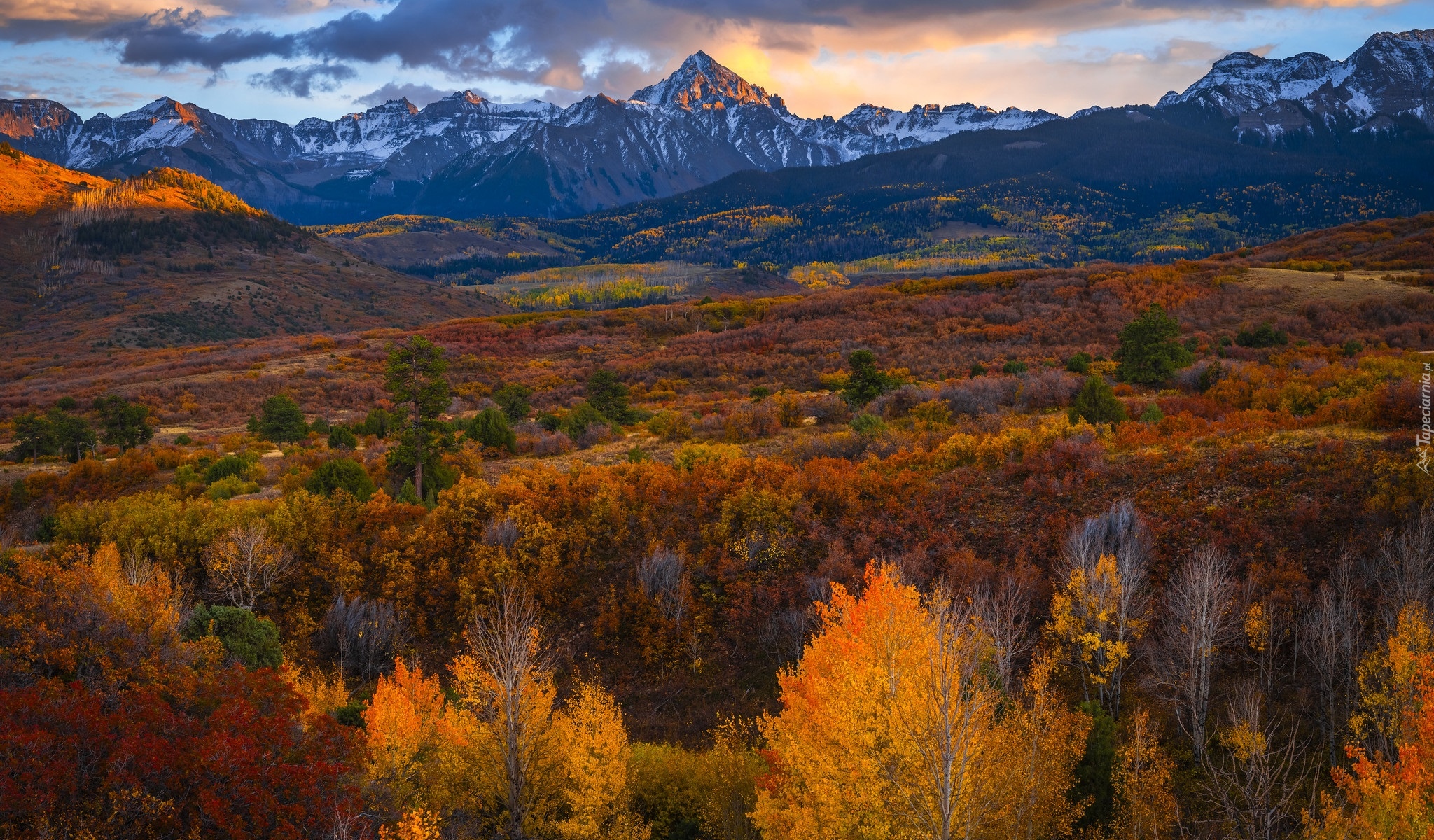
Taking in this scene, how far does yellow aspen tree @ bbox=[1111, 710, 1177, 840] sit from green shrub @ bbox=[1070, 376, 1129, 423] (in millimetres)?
16403

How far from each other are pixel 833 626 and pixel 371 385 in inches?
1991

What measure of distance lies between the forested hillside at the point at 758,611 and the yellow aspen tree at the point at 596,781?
12cm

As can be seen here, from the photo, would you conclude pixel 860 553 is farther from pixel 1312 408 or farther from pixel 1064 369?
pixel 1064 369

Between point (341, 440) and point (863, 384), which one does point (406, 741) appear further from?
point (863, 384)

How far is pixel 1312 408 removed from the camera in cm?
2564

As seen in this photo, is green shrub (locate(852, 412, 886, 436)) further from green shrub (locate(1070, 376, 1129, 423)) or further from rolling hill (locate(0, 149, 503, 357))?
rolling hill (locate(0, 149, 503, 357))

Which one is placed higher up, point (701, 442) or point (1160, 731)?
point (701, 442)

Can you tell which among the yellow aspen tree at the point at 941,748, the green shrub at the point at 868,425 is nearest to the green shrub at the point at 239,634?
the yellow aspen tree at the point at 941,748

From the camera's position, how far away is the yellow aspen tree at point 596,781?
13688mm

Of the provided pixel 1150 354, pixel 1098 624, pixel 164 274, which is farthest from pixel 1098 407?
pixel 164 274

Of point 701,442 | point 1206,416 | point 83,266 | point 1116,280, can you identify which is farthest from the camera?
point 83,266

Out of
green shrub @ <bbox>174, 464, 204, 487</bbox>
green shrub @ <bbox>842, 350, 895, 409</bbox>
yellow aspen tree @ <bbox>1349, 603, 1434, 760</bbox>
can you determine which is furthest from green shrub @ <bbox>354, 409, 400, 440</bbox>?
yellow aspen tree @ <bbox>1349, 603, 1434, 760</bbox>

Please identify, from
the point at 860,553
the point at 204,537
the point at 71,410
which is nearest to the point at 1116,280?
the point at 860,553

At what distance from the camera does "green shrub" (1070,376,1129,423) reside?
92.4 feet
